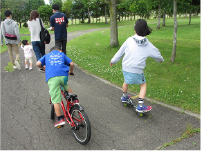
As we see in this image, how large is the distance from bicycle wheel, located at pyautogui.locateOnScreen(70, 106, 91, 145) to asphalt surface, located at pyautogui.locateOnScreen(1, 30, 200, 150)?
0.12m

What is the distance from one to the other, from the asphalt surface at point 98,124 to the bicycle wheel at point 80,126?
12 cm

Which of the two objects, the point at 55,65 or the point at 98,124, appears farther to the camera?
the point at 98,124

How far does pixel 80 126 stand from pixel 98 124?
630 mm

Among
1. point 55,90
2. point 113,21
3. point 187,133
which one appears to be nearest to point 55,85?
point 55,90

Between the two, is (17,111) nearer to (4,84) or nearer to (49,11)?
(4,84)

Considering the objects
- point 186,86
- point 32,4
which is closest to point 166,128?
point 186,86

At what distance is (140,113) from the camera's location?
12.9 ft

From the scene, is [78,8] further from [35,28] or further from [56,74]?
[56,74]

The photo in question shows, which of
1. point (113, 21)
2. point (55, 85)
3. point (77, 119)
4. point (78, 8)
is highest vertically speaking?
point (78, 8)

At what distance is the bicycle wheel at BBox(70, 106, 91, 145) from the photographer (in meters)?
2.95

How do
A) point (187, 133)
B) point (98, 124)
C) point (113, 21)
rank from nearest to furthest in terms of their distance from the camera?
point (187, 133) → point (98, 124) → point (113, 21)

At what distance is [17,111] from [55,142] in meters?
1.69

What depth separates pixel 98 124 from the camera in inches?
146

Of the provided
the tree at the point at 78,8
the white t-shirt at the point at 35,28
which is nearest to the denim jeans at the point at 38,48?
the white t-shirt at the point at 35,28
